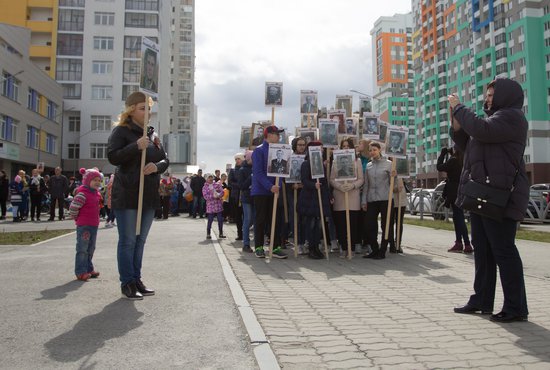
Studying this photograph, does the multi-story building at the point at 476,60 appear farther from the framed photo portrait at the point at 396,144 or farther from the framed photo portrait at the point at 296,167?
the framed photo portrait at the point at 296,167

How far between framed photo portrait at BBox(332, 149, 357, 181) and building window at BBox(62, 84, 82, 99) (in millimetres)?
59617

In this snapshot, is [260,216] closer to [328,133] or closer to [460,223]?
[328,133]

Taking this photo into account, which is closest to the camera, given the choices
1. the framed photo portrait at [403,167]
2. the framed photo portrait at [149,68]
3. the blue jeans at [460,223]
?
the framed photo portrait at [149,68]

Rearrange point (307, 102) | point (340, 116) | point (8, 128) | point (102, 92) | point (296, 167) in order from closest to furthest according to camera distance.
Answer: point (296, 167)
point (340, 116)
point (307, 102)
point (8, 128)
point (102, 92)

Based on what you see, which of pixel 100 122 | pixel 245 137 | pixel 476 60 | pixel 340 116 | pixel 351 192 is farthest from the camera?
pixel 476 60

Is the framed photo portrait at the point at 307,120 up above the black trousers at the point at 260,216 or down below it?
above

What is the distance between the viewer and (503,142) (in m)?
4.39

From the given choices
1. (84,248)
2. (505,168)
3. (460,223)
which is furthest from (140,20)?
(505,168)

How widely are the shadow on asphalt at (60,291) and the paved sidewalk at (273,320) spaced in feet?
0.07

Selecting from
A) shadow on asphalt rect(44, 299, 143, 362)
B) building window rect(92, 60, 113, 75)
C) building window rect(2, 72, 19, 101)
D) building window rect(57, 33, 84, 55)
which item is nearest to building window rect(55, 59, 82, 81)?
building window rect(57, 33, 84, 55)

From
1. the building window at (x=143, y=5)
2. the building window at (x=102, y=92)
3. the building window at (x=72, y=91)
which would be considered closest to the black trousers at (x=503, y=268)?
the building window at (x=102, y=92)

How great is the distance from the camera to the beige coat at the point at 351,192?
8703mm

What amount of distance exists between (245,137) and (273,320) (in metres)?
9.06

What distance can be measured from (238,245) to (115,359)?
24.1 ft
